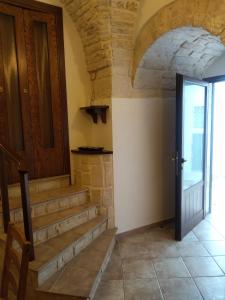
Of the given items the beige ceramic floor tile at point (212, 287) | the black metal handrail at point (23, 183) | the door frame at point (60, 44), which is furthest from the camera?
the door frame at point (60, 44)

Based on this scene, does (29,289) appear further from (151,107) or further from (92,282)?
(151,107)

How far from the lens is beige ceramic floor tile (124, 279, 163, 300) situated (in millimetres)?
1995

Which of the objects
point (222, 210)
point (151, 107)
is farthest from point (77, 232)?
point (222, 210)

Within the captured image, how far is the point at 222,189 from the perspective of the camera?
4758mm

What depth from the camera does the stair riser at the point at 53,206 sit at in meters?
2.29

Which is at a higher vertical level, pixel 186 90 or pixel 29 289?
pixel 186 90

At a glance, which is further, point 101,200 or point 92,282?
point 101,200

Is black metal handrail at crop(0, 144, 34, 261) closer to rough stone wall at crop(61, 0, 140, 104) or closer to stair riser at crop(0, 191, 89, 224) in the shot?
stair riser at crop(0, 191, 89, 224)

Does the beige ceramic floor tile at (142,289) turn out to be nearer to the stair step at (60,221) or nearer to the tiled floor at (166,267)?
the tiled floor at (166,267)

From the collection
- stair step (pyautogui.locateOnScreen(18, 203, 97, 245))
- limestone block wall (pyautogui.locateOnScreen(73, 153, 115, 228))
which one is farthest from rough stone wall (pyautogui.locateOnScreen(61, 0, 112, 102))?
stair step (pyautogui.locateOnScreen(18, 203, 97, 245))

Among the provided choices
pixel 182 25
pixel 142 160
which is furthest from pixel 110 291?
pixel 182 25

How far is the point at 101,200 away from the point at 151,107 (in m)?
1.32

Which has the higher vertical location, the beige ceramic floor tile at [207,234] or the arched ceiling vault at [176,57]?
the arched ceiling vault at [176,57]

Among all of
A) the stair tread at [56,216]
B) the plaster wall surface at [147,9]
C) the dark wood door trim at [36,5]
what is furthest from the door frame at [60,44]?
the plaster wall surface at [147,9]
